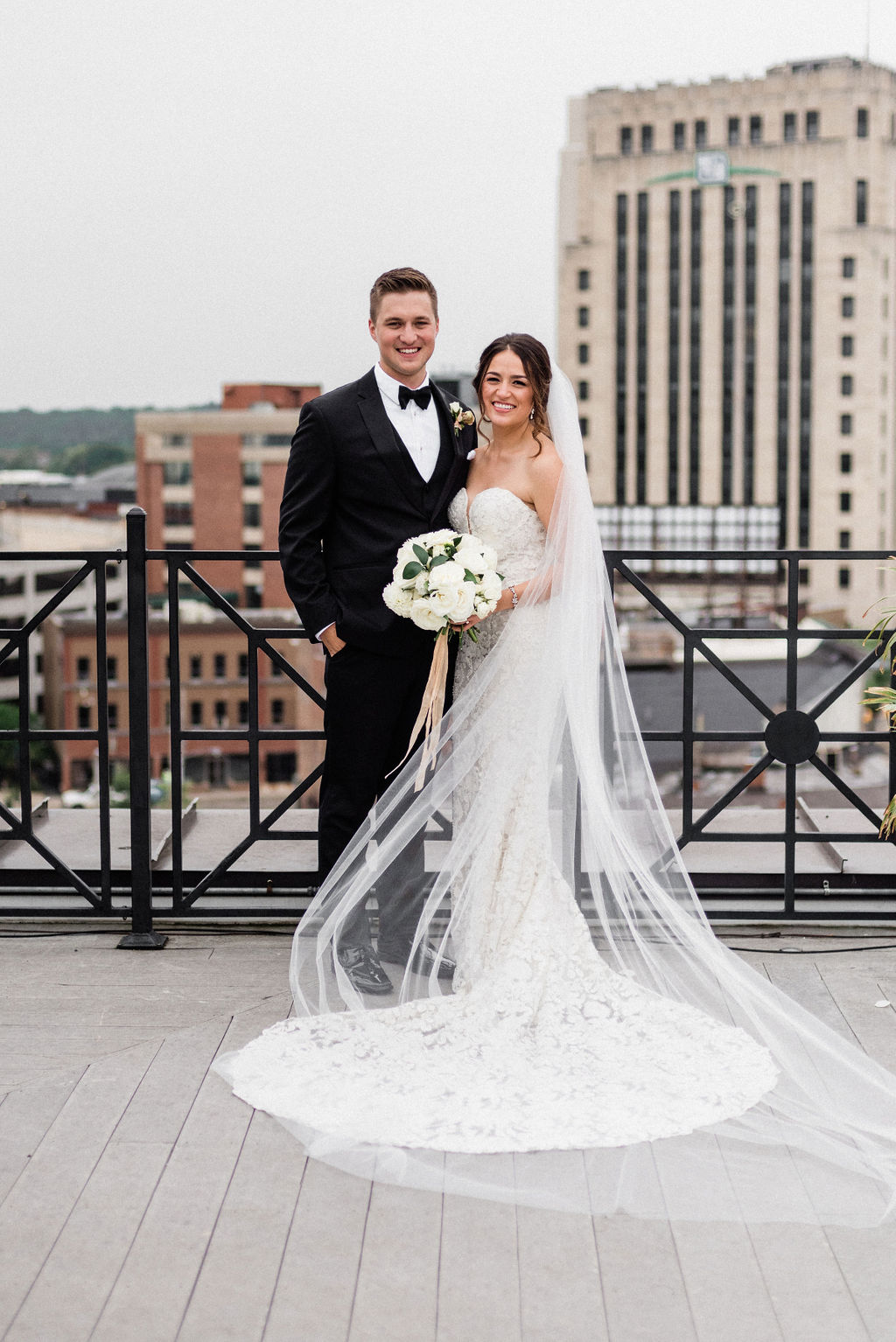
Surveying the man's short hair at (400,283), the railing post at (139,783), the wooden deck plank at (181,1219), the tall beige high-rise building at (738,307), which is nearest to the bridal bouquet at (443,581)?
the man's short hair at (400,283)

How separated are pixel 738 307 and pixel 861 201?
389 inches

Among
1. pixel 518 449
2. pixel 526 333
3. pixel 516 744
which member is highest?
pixel 526 333

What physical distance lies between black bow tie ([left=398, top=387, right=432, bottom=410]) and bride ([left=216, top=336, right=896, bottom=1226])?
6.7 inches

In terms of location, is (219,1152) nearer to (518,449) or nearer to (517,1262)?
(517,1262)

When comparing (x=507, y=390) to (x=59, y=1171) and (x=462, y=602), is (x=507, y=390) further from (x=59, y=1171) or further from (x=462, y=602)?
(x=59, y=1171)

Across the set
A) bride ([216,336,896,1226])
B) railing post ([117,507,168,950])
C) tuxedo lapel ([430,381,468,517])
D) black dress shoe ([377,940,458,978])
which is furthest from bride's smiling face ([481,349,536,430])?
black dress shoe ([377,940,458,978])

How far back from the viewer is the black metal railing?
387cm

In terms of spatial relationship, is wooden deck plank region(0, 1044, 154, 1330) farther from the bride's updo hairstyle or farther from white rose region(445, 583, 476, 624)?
the bride's updo hairstyle

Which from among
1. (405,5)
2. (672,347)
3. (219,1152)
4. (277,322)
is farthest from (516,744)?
(405,5)

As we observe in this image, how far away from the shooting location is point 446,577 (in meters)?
3.09

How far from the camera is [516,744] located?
133 inches

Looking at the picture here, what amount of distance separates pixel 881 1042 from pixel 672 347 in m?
88.4

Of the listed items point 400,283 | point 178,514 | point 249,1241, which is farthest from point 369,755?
point 178,514

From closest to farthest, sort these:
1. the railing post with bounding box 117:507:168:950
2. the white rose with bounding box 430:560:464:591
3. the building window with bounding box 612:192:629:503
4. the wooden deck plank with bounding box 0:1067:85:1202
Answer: the wooden deck plank with bounding box 0:1067:85:1202 → the white rose with bounding box 430:560:464:591 → the railing post with bounding box 117:507:168:950 → the building window with bounding box 612:192:629:503
